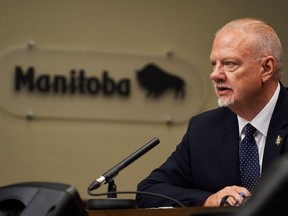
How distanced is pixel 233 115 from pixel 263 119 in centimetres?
19

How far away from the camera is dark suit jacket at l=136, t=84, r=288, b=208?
2434 millimetres

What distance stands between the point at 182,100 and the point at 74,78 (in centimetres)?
80

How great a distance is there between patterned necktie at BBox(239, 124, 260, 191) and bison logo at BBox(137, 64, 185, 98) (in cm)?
206

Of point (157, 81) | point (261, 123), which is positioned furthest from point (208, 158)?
point (157, 81)

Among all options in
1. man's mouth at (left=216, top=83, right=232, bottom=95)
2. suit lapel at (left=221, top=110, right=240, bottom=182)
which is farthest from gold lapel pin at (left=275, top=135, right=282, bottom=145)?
man's mouth at (left=216, top=83, right=232, bottom=95)

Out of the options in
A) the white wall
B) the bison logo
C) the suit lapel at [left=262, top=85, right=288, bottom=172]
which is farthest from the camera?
the bison logo

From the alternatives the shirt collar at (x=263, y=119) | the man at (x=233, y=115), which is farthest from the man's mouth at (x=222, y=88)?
the shirt collar at (x=263, y=119)

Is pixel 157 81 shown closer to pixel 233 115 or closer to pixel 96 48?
pixel 96 48

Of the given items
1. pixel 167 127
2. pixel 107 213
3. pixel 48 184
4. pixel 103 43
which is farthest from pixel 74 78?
pixel 48 184

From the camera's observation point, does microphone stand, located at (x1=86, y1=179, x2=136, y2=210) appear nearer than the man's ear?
Yes

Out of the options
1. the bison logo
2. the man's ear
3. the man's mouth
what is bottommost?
the bison logo

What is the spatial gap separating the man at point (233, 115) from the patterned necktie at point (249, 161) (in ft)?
0.04

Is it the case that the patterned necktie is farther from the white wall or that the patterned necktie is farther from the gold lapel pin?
the white wall

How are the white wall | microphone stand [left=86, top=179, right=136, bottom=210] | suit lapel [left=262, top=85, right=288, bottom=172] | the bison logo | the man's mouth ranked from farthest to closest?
the bison logo, the white wall, the man's mouth, suit lapel [left=262, top=85, right=288, bottom=172], microphone stand [left=86, top=179, right=136, bottom=210]
